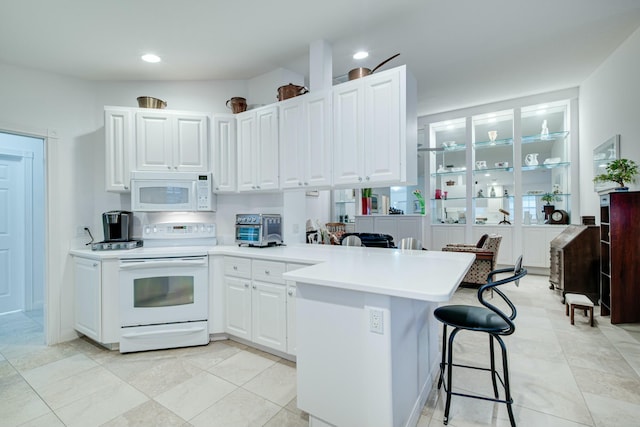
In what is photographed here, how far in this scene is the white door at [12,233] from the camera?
3.89m

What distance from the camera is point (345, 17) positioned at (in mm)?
2574

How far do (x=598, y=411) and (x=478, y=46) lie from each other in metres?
3.49

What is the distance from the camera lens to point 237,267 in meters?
2.77

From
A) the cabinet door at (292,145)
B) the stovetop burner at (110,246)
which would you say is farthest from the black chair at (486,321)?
the stovetop burner at (110,246)

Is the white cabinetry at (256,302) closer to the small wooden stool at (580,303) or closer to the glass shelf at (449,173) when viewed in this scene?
the small wooden stool at (580,303)

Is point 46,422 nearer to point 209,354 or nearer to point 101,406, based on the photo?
point 101,406

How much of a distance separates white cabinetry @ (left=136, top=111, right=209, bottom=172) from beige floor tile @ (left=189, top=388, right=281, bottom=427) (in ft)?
7.44

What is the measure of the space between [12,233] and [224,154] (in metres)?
3.19

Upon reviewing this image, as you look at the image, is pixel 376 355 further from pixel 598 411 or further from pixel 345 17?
pixel 345 17

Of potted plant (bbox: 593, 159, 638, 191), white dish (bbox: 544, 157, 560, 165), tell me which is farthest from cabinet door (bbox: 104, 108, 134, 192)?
white dish (bbox: 544, 157, 560, 165)

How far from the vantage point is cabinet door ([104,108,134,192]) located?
3107mm

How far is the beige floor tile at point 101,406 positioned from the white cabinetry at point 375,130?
2.20 meters

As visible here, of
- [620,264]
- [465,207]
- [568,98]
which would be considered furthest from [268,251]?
[568,98]

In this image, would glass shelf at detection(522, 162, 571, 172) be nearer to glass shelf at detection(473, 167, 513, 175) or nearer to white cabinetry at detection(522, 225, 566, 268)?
glass shelf at detection(473, 167, 513, 175)
